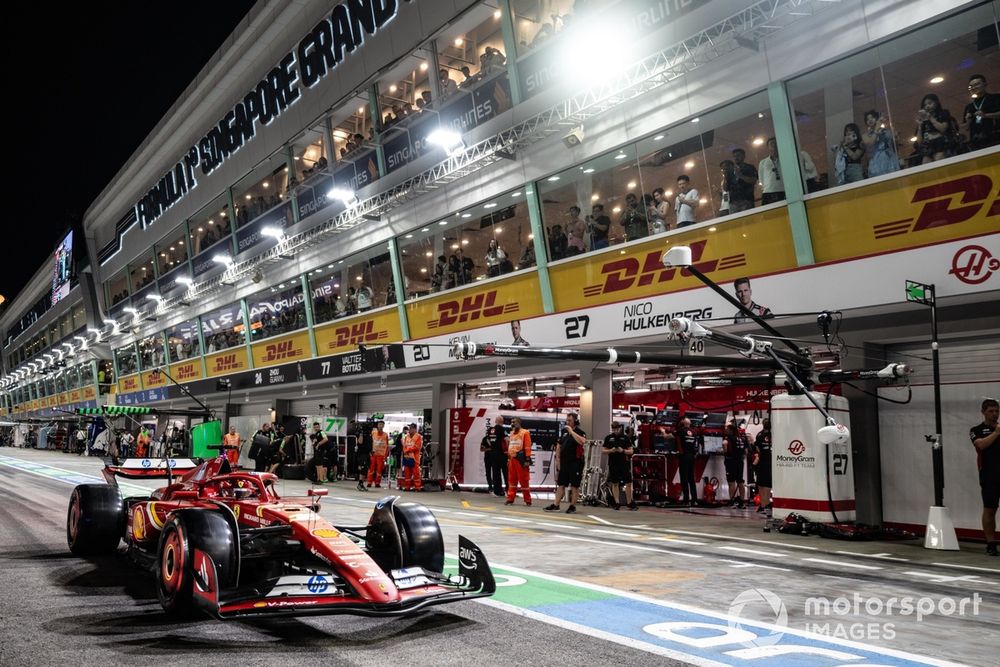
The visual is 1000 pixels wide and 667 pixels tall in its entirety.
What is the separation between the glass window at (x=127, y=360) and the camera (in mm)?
46319

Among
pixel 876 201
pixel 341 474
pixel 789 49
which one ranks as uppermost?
pixel 789 49

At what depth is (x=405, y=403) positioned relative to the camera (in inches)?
1001

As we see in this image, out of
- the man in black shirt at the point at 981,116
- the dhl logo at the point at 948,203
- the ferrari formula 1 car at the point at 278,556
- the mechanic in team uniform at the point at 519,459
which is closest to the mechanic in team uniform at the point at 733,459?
the mechanic in team uniform at the point at 519,459

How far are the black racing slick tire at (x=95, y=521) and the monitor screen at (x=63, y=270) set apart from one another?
55271 millimetres

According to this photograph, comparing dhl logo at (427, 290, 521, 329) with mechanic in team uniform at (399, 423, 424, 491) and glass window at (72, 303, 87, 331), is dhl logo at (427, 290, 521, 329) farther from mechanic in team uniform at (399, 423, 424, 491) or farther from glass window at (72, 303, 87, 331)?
glass window at (72, 303, 87, 331)

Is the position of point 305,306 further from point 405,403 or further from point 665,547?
point 665,547

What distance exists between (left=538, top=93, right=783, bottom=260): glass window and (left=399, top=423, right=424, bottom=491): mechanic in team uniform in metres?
6.23

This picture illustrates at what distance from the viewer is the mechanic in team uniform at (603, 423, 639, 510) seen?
593 inches

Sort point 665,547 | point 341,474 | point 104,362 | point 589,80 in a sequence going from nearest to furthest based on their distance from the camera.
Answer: point 665,547 → point 589,80 → point 341,474 → point 104,362

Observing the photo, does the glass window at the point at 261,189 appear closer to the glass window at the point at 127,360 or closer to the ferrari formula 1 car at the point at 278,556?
the glass window at the point at 127,360

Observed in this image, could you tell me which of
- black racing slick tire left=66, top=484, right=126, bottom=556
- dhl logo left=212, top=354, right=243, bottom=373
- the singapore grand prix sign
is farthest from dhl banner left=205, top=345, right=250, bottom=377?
black racing slick tire left=66, top=484, right=126, bottom=556

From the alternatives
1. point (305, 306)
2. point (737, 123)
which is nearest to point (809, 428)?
point (737, 123)

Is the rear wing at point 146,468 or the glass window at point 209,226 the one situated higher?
the glass window at point 209,226

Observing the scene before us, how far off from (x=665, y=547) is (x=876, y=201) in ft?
20.9
